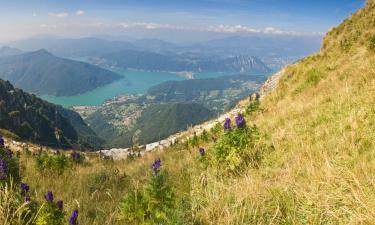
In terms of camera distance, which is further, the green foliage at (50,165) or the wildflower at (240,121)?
the green foliage at (50,165)

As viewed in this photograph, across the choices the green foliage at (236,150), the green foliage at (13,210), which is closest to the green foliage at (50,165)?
the green foliage at (13,210)

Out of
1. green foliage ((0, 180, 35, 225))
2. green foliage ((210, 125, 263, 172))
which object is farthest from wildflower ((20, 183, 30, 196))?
green foliage ((210, 125, 263, 172))

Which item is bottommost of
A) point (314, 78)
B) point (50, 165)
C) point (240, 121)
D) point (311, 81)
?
point (50, 165)

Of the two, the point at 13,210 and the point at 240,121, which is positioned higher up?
the point at 240,121

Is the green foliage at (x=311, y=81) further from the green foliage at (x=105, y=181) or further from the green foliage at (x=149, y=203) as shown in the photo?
the green foliage at (x=149, y=203)

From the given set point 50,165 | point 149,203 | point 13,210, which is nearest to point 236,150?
point 149,203

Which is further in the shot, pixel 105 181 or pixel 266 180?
pixel 105 181

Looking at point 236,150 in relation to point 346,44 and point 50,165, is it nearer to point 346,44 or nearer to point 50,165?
point 50,165
